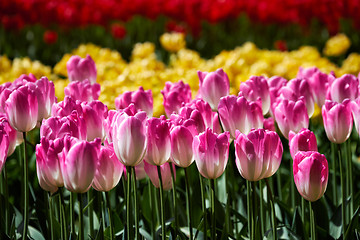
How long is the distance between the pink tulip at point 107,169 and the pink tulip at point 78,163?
0.09 metres

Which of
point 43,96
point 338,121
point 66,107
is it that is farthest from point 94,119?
point 338,121

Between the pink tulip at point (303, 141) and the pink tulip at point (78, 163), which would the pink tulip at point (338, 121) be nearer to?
the pink tulip at point (303, 141)

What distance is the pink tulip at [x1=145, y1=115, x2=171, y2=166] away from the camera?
142 cm

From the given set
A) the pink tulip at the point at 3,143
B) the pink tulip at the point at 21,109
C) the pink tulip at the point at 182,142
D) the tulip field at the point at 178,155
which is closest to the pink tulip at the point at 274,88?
the tulip field at the point at 178,155

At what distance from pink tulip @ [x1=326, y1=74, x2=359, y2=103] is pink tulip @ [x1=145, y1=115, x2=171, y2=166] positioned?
82 centimetres

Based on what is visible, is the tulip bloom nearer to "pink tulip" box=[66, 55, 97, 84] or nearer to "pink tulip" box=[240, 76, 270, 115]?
"pink tulip" box=[240, 76, 270, 115]

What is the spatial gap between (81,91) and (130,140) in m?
0.78

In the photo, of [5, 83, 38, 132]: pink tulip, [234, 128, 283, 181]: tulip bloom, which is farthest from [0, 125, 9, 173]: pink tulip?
[234, 128, 283, 181]: tulip bloom

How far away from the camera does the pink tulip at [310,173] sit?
136 cm

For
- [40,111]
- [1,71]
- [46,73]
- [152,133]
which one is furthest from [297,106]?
[1,71]

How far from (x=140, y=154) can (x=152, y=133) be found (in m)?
0.09

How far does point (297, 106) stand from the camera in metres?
1.72

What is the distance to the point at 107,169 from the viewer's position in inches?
55.2

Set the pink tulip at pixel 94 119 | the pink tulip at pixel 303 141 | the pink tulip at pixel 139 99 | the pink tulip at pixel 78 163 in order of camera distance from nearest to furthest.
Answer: the pink tulip at pixel 78 163, the pink tulip at pixel 303 141, the pink tulip at pixel 94 119, the pink tulip at pixel 139 99
